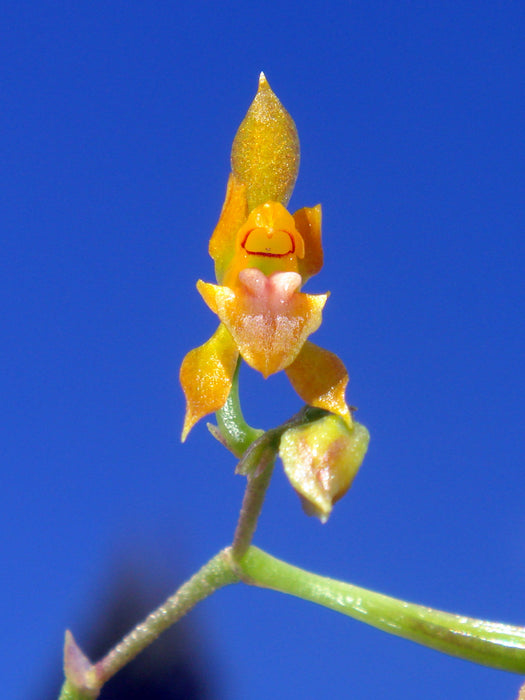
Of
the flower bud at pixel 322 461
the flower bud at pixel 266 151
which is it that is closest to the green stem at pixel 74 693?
the flower bud at pixel 322 461

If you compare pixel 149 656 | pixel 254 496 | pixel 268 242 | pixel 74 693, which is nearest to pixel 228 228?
pixel 268 242

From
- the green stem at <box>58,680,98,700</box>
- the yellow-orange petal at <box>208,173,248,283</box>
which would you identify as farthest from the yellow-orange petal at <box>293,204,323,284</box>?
the green stem at <box>58,680,98,700</box>

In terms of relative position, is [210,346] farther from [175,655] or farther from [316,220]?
[175,655]

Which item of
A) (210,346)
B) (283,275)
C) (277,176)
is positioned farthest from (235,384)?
(277,176)

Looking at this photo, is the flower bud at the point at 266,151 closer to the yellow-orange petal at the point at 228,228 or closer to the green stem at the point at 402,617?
the yellow-orange petal at the point at 228,228

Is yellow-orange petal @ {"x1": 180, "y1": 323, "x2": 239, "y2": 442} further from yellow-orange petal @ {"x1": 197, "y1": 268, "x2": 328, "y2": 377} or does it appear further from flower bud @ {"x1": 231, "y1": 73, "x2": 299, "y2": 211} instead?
flower bud @ {"x1": 231, "y1": 73, "x2": 299, "y2": 211}
